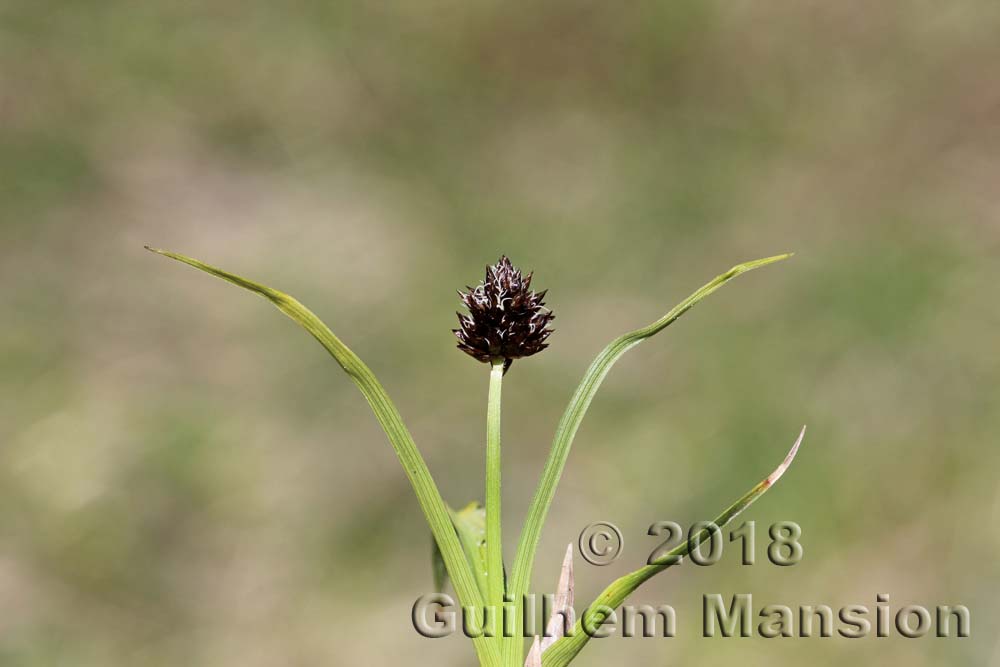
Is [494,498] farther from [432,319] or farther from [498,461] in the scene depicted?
[432,319]

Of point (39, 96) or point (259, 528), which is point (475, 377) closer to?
point (259, 528)

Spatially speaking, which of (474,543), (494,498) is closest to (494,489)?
(494,498)

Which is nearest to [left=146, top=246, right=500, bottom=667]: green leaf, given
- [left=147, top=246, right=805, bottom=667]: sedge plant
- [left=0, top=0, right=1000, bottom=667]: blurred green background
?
[left=147, top=246, right=805, bottom=667]: sedge plant

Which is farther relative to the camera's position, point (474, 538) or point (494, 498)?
point (474, 538)

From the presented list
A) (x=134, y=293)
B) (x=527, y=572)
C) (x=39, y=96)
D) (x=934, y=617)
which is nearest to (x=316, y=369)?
(x=134, y=293)

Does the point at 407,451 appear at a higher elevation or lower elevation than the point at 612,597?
higher

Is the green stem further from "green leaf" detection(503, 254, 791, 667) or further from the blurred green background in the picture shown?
the blurred green background

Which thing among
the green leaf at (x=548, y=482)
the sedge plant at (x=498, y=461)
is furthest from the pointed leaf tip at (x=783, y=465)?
the green leaf at (x=548, y=482)
